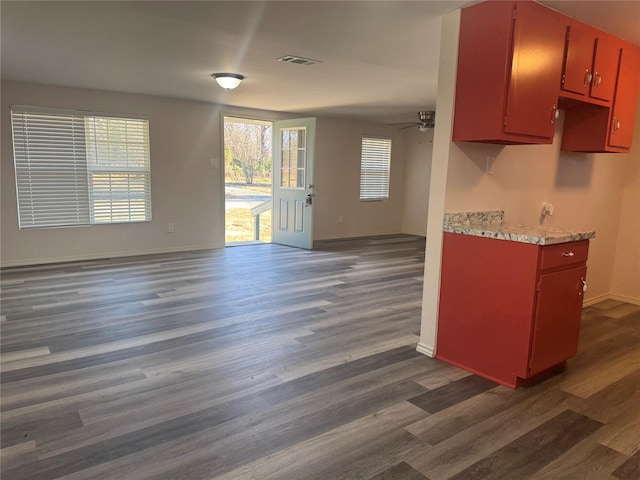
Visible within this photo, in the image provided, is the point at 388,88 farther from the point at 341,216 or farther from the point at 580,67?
the point at 341,216

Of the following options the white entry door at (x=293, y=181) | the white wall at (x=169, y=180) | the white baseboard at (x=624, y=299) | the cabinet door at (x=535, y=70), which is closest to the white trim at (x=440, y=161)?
the cabinet door at (x=535, y=70)

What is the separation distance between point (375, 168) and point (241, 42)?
5608mm

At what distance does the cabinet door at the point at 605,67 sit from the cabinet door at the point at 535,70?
1.51ft

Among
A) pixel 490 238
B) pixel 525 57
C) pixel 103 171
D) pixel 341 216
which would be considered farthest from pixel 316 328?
pixel 341 216

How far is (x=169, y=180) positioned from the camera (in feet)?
20.3

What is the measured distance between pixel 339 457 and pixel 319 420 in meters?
0.29

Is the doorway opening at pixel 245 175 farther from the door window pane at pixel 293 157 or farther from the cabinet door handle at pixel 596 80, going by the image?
the cabinet door handle at pixel 596 80

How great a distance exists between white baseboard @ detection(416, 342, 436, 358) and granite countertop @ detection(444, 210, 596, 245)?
2.71 feet

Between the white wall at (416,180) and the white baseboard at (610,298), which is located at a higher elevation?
the white wall at (416,180)

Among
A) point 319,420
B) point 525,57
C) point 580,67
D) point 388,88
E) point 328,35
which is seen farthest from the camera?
point 388,88

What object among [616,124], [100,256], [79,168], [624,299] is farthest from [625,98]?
[100,256]

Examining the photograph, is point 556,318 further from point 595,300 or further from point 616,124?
point 595,300

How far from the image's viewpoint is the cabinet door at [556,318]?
243 centimetres

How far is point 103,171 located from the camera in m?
5.69
